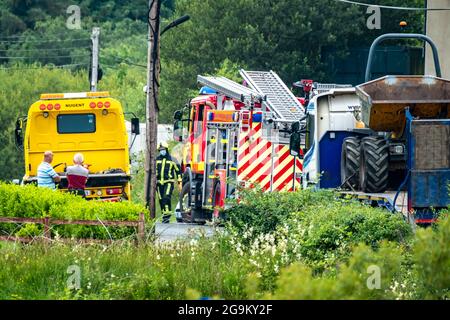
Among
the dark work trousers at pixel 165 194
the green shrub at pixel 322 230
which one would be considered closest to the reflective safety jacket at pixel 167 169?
the dark work trousers at pixel 165 194

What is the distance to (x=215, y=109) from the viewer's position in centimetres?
2677

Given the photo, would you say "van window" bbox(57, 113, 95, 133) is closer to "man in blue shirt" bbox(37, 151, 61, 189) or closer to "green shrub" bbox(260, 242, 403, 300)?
"man in blue shirt" bbox(37, 151, 61, 189)

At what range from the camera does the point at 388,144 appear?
19.0 meters

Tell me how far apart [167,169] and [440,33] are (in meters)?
12.0

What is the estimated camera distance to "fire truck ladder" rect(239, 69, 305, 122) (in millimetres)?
25531

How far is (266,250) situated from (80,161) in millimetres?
10438

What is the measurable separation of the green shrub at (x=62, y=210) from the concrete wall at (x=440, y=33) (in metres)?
19.5

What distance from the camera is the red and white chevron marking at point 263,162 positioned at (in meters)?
25.2

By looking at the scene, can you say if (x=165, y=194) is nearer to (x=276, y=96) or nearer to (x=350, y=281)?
(x=276, y=96)

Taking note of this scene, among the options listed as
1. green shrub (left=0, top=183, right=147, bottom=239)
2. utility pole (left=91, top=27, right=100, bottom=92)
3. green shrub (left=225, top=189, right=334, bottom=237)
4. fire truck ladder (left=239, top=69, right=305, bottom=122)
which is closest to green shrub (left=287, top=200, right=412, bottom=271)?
green shrub (left=225, top=189, right=334, bottom=237)

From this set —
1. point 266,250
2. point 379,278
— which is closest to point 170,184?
point 266,250

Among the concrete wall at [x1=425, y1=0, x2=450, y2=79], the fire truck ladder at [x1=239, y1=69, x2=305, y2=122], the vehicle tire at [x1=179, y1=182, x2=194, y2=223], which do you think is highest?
the concrete wall at [x1=425, y1=0, x2=450, y2=79]

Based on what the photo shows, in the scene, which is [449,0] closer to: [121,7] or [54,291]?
[54,291]
